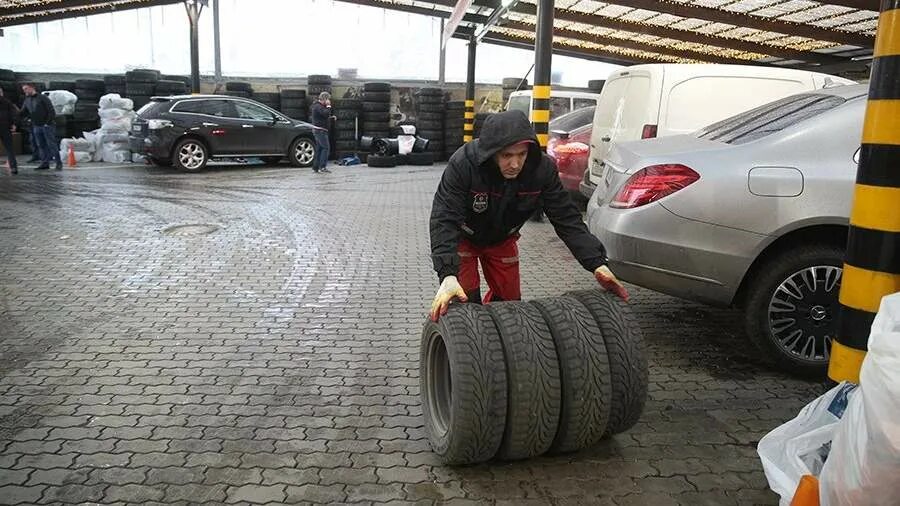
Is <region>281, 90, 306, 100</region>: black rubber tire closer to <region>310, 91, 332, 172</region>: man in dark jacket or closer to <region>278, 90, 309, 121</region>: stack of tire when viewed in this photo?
<region>278, 90, 309, 121</region>: stack of tire

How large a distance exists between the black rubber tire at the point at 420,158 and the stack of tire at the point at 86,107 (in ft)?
28.9

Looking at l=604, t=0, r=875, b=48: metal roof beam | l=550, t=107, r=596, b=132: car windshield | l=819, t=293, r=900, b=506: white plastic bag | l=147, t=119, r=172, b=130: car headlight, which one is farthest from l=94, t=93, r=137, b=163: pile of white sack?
l=819, t=293, r=900, b=506: white plastic bag

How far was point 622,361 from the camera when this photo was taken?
294 cm

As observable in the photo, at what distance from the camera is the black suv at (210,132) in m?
14.5

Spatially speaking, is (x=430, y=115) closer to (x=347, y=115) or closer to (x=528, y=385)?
(x=347, y=115)

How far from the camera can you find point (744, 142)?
Result: 416 centimetres

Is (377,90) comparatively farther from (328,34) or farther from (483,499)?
(483,499)

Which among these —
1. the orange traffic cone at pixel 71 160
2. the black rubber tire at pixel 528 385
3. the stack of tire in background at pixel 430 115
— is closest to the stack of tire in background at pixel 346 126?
the stack of tire in background at pixel 430 115

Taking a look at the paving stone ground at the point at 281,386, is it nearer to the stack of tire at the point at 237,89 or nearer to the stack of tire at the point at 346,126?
the stack of tire at the point at 346,126

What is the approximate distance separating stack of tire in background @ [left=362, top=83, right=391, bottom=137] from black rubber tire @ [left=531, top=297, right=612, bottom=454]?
1810 centimetres

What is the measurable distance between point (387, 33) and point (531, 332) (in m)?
24.0

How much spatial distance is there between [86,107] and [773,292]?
1986cm

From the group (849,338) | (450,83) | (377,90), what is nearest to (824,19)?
(377,90)

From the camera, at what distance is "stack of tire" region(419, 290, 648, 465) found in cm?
275
